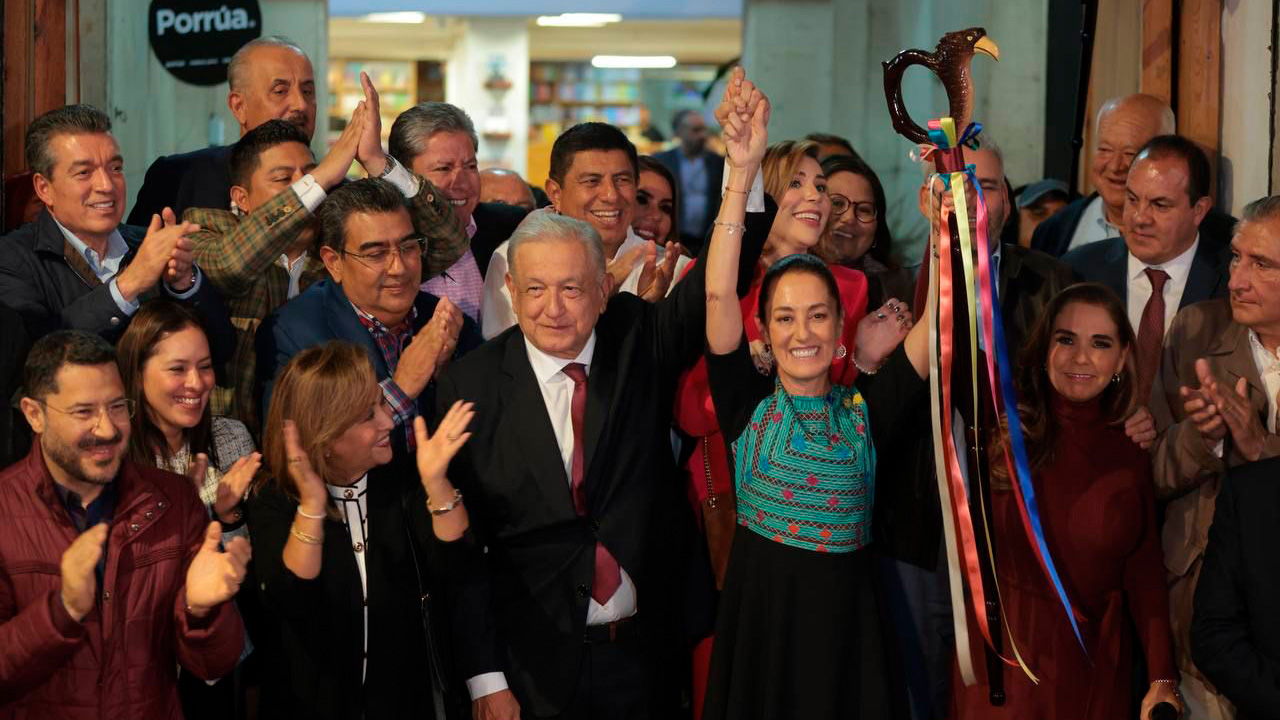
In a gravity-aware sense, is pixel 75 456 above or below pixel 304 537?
above

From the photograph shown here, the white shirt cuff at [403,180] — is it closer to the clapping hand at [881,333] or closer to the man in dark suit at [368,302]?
the man in dark suit at [368,302]

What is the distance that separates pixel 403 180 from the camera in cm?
400

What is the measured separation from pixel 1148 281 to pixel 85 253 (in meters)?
2.89

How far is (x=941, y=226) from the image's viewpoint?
317 cm

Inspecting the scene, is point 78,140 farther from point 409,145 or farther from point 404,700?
point 404,700

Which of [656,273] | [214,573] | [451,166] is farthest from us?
[451,166]

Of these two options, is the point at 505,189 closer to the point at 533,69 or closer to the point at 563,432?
the point at 563,432

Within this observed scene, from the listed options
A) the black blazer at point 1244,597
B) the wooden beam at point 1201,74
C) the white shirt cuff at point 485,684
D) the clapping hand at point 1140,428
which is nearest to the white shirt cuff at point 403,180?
the white shirt cuff at point 485,684

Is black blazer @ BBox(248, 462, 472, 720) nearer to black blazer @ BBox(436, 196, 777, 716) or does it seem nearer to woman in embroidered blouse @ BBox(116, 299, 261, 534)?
black blazer @ BBox(436, 196, 777, 716)

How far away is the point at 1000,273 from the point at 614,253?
110 centimetres

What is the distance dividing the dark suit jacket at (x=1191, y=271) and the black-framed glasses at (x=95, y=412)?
250cm

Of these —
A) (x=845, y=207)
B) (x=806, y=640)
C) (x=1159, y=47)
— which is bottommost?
(x=806, y=640)

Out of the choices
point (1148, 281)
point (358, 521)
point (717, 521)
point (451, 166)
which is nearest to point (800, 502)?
point (717, 521)

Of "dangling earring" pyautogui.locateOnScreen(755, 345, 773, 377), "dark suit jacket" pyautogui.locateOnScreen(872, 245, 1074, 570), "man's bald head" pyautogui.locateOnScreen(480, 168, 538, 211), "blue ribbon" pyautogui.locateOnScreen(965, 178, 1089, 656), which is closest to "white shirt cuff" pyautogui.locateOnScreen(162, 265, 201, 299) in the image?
"dangling earring" pyautogui.locateOnScreen(755, 345, 773, 377)
